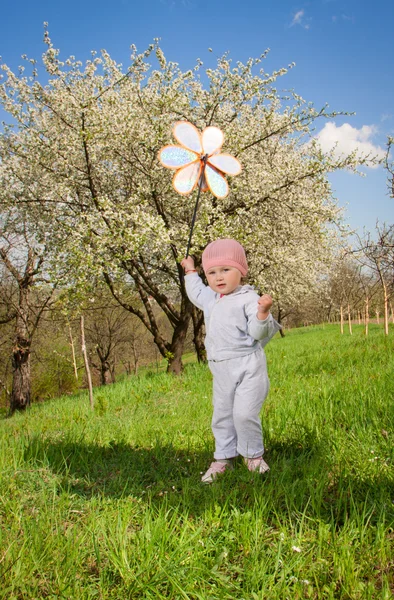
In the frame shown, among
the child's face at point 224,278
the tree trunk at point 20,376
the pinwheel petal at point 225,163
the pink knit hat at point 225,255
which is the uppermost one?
the pinwheel petal at point 225,163

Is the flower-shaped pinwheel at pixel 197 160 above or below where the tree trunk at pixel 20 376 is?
above

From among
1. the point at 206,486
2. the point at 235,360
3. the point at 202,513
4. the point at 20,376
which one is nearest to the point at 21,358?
the point at 20,376

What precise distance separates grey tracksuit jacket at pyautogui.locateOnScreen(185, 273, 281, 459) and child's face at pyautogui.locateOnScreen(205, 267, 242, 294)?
0.07 meters

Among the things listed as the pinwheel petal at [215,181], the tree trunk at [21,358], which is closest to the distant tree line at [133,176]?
the tree trunk at [21,358]

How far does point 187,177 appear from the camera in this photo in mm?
3166

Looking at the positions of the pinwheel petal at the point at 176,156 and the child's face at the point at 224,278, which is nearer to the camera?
the child's face at the point at 224,278

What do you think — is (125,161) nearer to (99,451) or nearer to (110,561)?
(99,451)

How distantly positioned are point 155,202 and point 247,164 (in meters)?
2.59

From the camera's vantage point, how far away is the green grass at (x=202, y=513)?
195 cm

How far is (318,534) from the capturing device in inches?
88.7

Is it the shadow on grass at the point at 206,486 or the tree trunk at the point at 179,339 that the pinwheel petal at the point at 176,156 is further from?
the tree trunk at the point at 179,339

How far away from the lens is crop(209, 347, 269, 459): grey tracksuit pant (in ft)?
9.48

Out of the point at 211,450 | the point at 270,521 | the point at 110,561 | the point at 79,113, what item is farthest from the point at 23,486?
the point at 79,113

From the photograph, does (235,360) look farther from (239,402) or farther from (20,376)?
(20,376)
